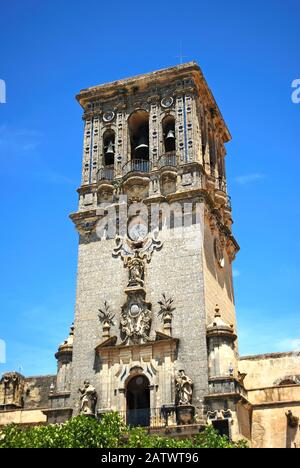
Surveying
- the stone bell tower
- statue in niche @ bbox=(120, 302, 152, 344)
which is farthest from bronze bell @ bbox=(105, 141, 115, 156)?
statue in niche @ bbox=(120, 302, 152, 344)

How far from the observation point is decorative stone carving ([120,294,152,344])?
1097 inches

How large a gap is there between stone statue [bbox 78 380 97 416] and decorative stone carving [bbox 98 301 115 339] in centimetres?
239

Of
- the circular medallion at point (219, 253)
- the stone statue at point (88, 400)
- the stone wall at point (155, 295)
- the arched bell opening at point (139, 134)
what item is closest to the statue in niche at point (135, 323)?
the stone wall at point (155, 295)

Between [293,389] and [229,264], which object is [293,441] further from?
[229,264]

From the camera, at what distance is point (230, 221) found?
34.6m

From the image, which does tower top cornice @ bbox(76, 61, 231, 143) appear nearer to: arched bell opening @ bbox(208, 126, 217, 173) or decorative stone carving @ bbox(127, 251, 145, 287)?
arched bell opening @ bbox(208, 126, 217, 173)

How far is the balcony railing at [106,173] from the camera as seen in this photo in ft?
108

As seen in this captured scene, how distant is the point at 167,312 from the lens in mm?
28016

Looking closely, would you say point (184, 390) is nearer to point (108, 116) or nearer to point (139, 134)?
point (139, 134)

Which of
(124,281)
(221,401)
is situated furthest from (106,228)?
(221,401)

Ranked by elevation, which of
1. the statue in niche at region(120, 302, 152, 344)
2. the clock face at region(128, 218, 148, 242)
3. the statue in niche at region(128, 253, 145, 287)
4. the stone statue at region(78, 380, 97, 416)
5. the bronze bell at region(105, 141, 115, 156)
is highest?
the bronze bell at region(105, 141, 115, 156)

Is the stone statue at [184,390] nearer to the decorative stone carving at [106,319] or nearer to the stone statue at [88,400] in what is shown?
the stone statue at [88,400]

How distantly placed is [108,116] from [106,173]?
3.65 metres

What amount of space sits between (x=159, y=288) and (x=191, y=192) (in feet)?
15.9
